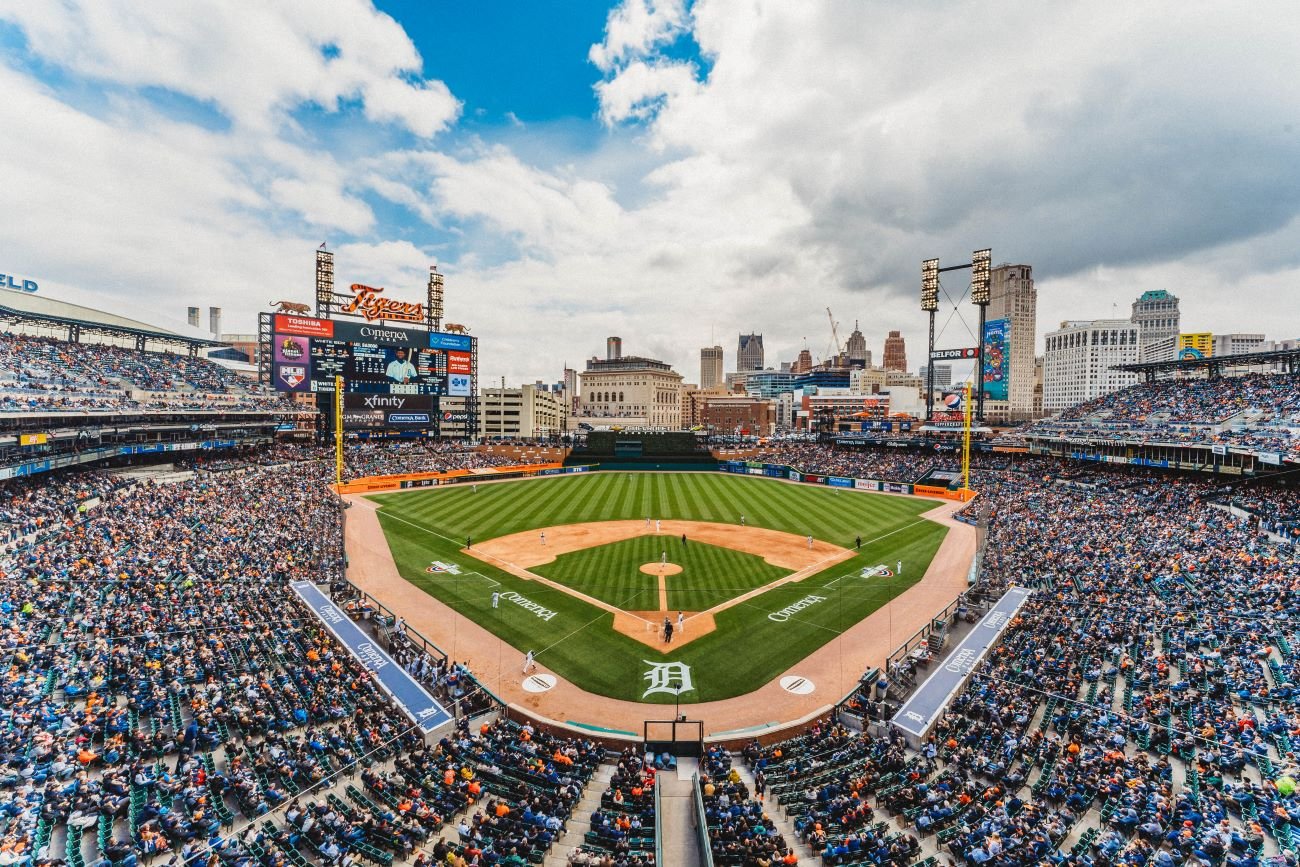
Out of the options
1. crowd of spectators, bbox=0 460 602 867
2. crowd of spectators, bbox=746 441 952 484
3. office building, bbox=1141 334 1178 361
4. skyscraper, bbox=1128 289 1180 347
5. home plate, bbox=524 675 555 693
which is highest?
skyscraper, bbox=1128 289 1180 347

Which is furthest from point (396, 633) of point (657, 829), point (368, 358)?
point (368, 358)

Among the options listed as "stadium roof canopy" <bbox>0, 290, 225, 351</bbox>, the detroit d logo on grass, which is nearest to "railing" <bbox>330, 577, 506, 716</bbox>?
the detroit d logo on grass

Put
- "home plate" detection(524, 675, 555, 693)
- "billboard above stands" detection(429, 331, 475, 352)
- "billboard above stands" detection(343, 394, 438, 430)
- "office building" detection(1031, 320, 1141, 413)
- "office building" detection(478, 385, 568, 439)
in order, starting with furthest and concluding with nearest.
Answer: "office building" detection(1031, 320, 1141, 413), "office building" detection(478, 385, 568, 439), "billboard above stands" detection(429, 331, 475, 352), "billboard above stands" detection(343, 394, 438, 430), "home plate" detection(524, 675, 555, 693)

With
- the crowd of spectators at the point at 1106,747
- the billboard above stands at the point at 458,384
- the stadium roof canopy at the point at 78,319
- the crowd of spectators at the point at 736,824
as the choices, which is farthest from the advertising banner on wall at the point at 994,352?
the stadium roof canopy at the point at 78,319

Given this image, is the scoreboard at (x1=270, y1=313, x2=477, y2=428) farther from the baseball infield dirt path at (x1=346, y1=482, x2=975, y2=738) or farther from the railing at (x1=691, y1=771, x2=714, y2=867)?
the railing at (x1=691, y1=771, x2=714, y2=867)

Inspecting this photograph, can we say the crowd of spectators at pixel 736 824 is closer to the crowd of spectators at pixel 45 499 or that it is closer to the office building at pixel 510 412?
the crowd of spectators at pixel 45 499

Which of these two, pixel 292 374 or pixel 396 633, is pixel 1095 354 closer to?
pixel 292 374
